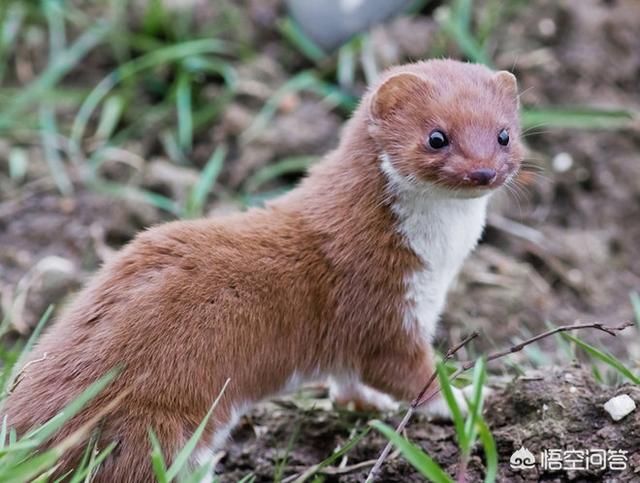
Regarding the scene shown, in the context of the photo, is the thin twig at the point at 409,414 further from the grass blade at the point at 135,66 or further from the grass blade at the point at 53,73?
the grass blade at the point at 53,73

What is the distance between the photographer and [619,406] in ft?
14.5

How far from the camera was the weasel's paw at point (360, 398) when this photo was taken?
5117 millimetres

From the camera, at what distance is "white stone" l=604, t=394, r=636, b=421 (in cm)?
441

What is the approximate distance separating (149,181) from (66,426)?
360 centimetres

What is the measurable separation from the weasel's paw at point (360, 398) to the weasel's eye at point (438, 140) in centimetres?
141

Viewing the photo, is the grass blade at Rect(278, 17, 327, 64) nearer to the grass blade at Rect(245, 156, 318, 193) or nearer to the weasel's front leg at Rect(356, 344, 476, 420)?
the grass blade at Rect(245, 156, 318, 193)

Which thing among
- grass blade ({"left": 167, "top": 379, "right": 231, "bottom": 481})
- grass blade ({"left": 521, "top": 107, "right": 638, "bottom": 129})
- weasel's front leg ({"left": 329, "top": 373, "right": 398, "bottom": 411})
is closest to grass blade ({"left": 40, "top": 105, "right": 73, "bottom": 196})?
weasel's front leg ({"left": 329, "top": 373, "right": 398, "bottom": 411})

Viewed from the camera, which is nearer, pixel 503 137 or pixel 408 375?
pixel 503 137

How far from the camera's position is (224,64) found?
820 cm

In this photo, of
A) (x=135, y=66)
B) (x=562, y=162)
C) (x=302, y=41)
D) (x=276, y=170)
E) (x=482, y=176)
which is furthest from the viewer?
(x=302, y=41)

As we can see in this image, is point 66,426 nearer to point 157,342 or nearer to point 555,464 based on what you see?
point 157,342

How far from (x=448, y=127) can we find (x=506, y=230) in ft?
9.30

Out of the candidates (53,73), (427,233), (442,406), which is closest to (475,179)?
(427,233)

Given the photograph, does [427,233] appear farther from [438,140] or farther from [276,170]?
[276,170]
